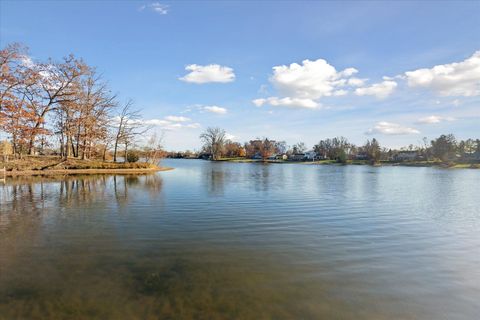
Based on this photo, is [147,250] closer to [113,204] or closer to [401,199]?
[113,204]

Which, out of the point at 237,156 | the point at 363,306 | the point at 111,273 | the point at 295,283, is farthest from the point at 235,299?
the point at 237,156

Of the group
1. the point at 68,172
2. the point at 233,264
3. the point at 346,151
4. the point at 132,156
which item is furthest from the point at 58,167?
the point at 346,151

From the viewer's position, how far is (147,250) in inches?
256

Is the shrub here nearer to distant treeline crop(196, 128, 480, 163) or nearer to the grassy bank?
the grassy bank

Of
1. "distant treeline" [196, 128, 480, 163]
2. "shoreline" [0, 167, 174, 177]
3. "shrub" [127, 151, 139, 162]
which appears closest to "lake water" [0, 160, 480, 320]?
"shoreline" [0, 167, 174, 177]

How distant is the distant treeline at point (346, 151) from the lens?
77875mm

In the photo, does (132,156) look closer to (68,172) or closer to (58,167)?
(58,167)

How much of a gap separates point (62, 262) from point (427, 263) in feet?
25.3

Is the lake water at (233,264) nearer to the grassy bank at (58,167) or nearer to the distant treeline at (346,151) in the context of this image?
the grassy bank at (58,167)

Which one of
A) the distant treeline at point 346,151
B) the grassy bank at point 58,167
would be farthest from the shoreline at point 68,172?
the distant treeline at point 346,151

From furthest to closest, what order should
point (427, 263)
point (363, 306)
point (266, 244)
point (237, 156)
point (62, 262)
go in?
point (237, 156)
point (266, 244)
point (427, 263)
point (62, 262)
point (363, 306)

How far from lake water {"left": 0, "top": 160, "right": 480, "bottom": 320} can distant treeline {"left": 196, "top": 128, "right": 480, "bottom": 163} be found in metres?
80.0

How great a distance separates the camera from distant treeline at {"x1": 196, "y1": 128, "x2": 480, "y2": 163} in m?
77.9

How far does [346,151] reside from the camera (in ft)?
340
